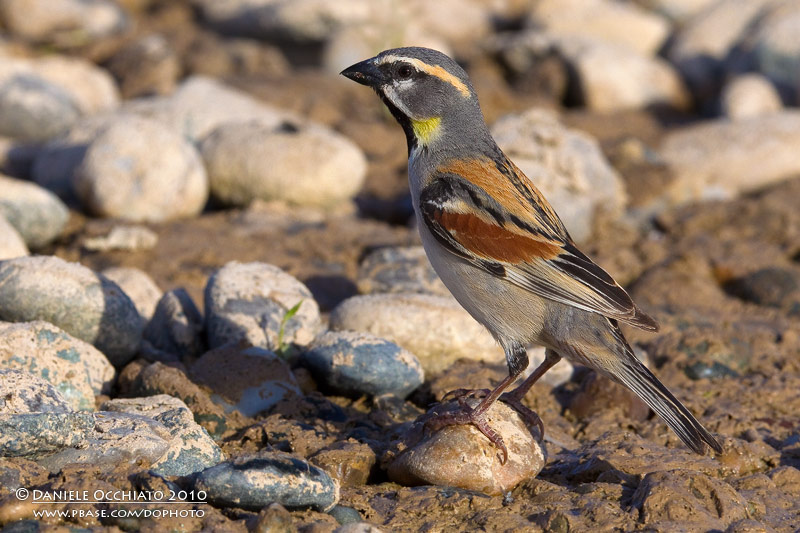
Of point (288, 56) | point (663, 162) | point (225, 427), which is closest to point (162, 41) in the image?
point (288, 56)

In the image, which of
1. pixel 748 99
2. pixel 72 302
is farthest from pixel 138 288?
pixel 748 99

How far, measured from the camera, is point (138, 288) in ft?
25.2

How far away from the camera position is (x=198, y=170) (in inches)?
405

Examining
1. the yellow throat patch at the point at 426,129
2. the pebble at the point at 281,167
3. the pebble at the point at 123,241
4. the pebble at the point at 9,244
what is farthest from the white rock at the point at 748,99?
the pebble at the point at 9,244

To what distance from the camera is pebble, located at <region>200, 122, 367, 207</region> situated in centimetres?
1051

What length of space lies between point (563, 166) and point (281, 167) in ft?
10.3

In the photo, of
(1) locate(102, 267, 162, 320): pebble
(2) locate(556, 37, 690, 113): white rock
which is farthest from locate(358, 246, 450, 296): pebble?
(2) locate(556, 37, 690, 113): white rock

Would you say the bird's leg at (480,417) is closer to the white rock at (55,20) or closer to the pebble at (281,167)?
the pebble at (281,167)

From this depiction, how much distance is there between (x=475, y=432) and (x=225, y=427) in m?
1.62

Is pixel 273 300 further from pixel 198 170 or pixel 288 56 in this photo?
pixel 288 56

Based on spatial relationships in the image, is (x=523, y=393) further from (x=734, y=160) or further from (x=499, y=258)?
(x=734, y=160)

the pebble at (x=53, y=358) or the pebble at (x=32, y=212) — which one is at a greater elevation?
the pebble at (x=53, y=358)

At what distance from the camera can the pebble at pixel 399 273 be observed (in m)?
8.54

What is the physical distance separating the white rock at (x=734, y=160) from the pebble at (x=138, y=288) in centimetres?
691
